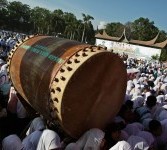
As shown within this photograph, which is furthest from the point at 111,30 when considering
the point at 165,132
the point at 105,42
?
the point at 165,132

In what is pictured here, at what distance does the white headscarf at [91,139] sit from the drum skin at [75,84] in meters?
0.15

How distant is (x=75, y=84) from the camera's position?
5.04 meters

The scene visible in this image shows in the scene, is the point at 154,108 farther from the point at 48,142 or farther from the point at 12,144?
the point at 12,144

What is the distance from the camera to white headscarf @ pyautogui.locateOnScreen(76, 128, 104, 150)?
523 centimetres

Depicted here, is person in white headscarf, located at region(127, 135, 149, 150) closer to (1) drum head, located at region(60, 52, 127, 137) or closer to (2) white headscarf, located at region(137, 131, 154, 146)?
(2) white headscarf, located at region(137, 131, 154, 146)

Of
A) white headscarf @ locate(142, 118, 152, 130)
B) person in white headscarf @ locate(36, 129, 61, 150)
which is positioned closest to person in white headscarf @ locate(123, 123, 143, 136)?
white headscarf @ locate(142, 118, 152, 130)

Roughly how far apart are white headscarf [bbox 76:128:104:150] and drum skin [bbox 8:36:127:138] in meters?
0.15

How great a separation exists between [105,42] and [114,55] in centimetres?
5851

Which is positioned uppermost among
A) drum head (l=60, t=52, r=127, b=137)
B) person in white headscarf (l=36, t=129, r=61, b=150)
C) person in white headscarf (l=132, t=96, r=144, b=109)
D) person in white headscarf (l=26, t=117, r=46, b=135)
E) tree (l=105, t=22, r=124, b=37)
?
drum head (l=60, t=52, r=127, b=137)

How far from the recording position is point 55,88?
16.5 feet

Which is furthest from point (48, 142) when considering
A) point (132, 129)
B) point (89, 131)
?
point (132, 129)

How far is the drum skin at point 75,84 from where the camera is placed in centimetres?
505

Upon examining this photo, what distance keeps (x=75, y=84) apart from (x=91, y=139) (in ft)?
2.88

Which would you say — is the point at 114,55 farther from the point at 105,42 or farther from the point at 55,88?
the point at 105,42
